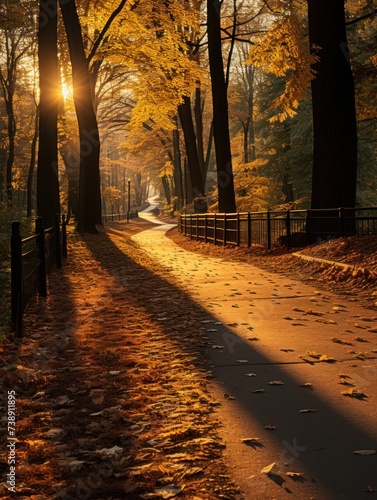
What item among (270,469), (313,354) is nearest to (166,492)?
(270,469)

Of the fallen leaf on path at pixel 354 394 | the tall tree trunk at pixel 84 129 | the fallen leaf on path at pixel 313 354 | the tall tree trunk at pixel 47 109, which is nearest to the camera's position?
the fallen leaf on path at pixel 354 394

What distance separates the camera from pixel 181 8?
23594mm

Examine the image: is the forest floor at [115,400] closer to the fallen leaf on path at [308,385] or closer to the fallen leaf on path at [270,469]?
the fallen leaf on path at [270,469]

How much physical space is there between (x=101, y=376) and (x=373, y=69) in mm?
16769

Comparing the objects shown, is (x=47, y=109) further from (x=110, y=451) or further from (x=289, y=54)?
(x=110, y=451)

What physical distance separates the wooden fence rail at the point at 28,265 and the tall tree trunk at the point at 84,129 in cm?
784

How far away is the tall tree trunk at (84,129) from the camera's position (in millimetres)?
19656

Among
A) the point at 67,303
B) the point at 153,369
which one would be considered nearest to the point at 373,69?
the point at 67,303

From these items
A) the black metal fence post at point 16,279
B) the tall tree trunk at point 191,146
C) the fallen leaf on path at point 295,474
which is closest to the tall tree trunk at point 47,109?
the black metal fence post at point 16,279

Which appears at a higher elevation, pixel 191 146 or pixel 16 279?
pixel 191 146

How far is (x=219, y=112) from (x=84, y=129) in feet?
18.5

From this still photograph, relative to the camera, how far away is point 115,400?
4547 mm

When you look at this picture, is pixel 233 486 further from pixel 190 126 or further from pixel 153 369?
pixel 190 126

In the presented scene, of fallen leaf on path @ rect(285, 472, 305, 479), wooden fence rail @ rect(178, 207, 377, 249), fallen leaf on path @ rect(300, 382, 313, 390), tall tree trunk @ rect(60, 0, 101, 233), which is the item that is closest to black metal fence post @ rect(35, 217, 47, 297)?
fallen leaf on path @ rect(300, 382, 313, 390)
